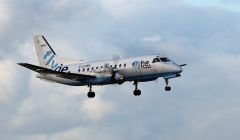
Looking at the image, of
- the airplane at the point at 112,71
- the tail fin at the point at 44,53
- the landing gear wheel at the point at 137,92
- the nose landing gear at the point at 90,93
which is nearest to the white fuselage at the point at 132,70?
the airplane at the point at 112,71

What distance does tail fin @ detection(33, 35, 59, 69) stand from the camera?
106125 millimetres

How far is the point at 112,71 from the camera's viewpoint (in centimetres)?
9350

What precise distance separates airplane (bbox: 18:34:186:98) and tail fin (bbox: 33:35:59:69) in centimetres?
464

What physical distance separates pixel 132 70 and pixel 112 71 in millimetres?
2673

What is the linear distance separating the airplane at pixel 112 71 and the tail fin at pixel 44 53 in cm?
464

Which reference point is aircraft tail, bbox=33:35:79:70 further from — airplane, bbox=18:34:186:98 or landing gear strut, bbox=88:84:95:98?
landing gear strut, bbox=88:84:95:98

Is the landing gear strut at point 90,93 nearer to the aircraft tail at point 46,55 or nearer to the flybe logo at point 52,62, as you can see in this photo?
the flybe logo at point 52,62

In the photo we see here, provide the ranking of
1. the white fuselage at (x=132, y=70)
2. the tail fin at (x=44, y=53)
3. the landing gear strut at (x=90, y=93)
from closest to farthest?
1. the white fuselage at (x=132, y=70)
2. the landing gear strut at (x=90, y=93)
3. the tail fin at (x=44, y=53)

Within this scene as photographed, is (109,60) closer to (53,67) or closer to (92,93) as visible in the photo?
(92,93)

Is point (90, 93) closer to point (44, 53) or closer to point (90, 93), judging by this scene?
point (90, 93)

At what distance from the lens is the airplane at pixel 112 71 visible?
9181 cm

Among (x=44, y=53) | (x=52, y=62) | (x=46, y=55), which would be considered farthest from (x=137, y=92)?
(x=44, y=53)

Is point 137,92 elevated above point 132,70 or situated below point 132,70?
below

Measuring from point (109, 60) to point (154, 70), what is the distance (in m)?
6.23
